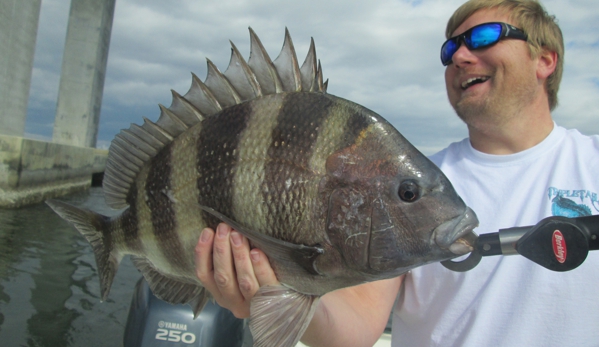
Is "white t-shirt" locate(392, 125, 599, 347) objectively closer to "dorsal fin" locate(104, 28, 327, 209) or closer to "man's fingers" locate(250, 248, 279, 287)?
"man's fingers" locate(250, 248, 279, 287)

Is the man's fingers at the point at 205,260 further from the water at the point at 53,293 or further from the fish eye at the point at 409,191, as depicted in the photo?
the water at the point at 53,293

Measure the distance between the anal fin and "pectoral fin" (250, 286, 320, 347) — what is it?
44 cm

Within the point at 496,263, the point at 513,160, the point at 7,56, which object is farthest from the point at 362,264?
the point at 7,56

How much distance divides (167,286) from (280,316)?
1.99 ft

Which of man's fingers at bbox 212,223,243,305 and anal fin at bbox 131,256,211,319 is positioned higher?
man's fingers at bbox 212,223,243,305

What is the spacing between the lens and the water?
4.80 m

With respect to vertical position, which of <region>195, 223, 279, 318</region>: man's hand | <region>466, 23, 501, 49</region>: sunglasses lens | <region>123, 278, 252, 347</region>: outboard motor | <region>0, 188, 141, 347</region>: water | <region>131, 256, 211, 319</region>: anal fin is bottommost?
A: <region>0, 188, 141, 347</region>: water

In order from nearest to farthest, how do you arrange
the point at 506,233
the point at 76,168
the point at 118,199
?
the point at 506,233
the point at 118,199
the point at 76,168

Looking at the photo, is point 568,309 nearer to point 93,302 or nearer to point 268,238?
point 268,238

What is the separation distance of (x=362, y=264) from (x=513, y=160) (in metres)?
1.33

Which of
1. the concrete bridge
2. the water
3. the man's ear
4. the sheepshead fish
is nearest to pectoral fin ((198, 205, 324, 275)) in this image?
the sheepshead fish

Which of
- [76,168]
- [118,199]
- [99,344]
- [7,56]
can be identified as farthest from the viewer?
[76,168]

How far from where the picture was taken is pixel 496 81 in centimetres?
219

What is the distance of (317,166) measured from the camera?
1.28 metres
